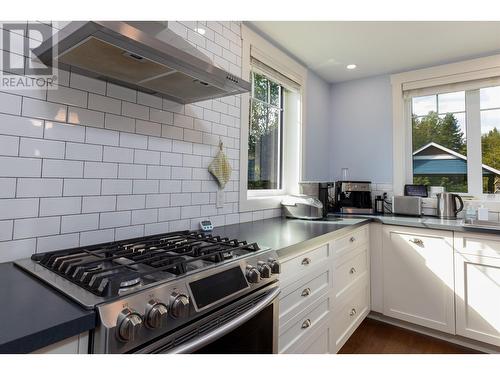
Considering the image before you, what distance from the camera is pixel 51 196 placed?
114 centimetres

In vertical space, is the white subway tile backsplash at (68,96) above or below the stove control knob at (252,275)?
above

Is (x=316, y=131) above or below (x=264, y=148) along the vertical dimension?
above

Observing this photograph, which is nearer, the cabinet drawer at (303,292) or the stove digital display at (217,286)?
the stove digital display at (217,286)

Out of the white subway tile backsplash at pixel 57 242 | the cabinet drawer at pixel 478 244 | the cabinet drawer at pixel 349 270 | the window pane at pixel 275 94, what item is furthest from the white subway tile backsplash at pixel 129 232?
the cabinet drawer at pixel 478 244

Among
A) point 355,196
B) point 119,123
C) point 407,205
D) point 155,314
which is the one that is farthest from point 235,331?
point 407,205

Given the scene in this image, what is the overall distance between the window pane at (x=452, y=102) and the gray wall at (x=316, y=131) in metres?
1.11

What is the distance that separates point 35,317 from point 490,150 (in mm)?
3350

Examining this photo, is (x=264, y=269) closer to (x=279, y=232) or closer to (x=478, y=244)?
(x=279, y=232)

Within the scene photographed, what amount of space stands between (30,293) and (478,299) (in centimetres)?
257

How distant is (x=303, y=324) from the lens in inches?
59.2

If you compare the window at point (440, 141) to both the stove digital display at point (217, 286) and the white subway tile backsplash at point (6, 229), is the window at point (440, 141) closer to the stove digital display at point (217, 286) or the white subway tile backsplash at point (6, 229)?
the stove digital display at point (217, 286)

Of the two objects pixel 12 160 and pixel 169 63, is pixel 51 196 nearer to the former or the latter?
pixel 12 160

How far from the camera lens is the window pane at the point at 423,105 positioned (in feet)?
9.45

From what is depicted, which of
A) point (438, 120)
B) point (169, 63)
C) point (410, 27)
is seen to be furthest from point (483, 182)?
point (169, 63)
